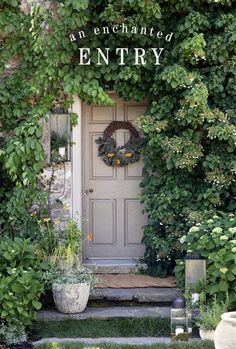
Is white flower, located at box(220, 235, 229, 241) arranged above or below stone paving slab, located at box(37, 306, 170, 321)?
above

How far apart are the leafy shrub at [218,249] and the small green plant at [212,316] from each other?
0.12 metres

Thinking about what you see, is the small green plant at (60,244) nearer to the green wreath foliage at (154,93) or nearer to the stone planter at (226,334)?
the green wreath foliage at (154,93)

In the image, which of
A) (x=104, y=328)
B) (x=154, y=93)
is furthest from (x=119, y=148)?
(x=104, y=328)

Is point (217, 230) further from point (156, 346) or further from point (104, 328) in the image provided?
point (104, 328)

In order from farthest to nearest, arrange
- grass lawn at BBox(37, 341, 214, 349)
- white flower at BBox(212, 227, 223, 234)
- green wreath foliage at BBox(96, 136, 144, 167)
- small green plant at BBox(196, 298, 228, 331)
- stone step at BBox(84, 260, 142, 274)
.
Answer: green wreath foliage at BBox(96, 136, 144, 167) → stone step at BBox(84, 260, 142, 274) → white flower at BBox(212, 227, 223, 234) → small green plant at BBox(196, 298, 228, 331) → grass lawn at BBox(37, 341, 214, 349)

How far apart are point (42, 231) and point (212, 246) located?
1866 millimetres

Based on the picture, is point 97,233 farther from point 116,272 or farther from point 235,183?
point 235,183

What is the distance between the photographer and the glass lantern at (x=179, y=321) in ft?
18.7

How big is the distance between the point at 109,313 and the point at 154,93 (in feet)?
7.88

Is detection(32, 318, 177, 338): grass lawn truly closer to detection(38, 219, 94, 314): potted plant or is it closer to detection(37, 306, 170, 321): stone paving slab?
detection(37, 306, 170, 321): stone paving slab

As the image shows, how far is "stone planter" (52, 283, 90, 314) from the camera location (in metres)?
6.37

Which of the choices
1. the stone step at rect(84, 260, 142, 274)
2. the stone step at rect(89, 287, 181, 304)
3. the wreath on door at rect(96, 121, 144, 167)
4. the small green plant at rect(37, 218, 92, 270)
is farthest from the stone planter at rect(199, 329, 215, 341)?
the wreath on door at rect(96, 121, 144, 167)

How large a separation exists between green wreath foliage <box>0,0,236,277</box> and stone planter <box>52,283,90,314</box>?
3.02 feet

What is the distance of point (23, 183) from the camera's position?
6938mm
